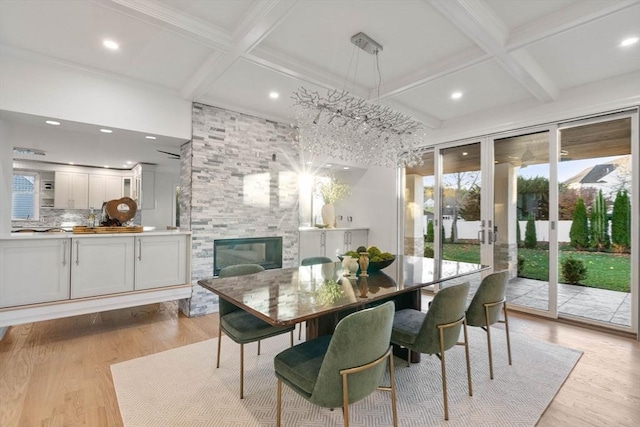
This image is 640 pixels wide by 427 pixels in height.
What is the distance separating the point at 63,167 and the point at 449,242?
27.1ft

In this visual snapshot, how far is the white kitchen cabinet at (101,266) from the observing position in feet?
10.2

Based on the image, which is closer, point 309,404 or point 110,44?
point 309,404

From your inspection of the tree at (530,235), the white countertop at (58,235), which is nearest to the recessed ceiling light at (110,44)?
the white countertop at (58,235)

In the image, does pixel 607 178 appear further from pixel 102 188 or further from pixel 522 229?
pixel 102 188

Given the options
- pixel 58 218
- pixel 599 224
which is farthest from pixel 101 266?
pixel 599 224

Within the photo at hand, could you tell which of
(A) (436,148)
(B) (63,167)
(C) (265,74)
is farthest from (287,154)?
(B) (63,167)

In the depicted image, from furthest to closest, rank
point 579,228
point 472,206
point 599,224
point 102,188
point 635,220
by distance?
point 102,188 → point 472,206 → point 579,228 → point 599,224 → point 635,220

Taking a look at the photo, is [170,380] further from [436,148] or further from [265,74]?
A: [436,148]

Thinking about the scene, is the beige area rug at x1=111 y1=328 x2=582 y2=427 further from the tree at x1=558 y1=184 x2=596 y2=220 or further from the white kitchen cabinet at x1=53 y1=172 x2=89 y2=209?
the white kitchen cabinet at x1=53 y1=172 x2=89 y2=209

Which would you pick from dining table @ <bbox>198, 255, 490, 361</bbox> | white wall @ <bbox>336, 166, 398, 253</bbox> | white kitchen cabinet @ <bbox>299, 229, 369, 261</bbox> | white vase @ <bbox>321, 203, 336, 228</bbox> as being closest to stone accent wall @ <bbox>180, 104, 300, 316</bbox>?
white kitchen cabinet @ <bbox>299, 229, 369, 261</bbox>

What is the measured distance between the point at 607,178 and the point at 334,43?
136 inches

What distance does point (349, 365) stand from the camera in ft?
4.56

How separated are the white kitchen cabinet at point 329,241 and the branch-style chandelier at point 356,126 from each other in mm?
2189

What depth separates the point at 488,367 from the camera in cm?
254
